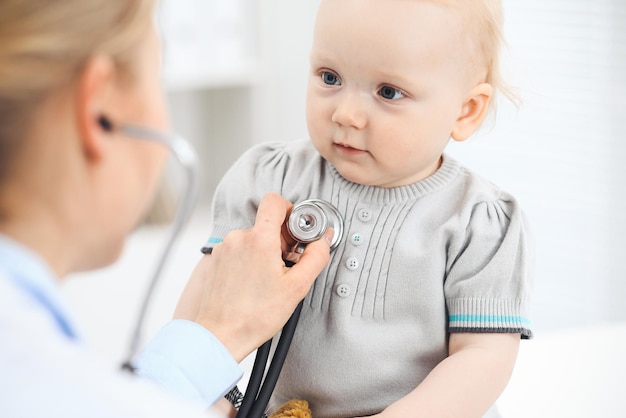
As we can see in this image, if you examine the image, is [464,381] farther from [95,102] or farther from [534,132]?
[534,132]

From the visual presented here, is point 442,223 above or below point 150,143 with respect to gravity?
below

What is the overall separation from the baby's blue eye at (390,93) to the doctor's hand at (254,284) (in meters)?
0.18

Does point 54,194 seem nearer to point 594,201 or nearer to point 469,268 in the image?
point 469,268

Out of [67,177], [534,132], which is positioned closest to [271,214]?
[67,177]

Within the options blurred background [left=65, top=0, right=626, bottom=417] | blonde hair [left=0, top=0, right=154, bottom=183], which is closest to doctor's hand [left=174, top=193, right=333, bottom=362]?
blonde hair [left=0, top=0, right=154, bottom=183]

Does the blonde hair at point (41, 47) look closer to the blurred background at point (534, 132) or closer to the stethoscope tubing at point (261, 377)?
the stethoscope tubing at point (261, 377)

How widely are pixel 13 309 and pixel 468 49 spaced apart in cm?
59

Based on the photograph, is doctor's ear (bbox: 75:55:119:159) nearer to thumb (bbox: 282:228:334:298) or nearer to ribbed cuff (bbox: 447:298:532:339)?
thumb (bbox: 282:228:334:298)

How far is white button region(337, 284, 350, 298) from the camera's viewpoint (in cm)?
101

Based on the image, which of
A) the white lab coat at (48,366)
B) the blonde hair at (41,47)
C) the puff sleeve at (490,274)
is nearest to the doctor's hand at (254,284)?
the puff sleeve at (490,274)

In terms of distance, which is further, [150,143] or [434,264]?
[434,264]

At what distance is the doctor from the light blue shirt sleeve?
0.58 feet

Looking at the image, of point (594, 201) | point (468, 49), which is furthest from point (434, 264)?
point (594, 201)

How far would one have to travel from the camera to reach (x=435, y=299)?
989 mm
